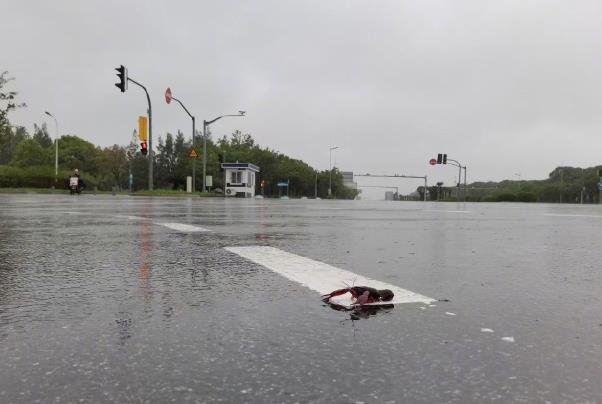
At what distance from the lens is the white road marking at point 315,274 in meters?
2.58

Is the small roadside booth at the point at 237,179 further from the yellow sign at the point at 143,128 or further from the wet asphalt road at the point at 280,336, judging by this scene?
the wet asphalt road at the point at 280,336

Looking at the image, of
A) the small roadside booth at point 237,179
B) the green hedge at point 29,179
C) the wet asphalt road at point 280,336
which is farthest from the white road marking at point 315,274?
the green hedge at point 29,179

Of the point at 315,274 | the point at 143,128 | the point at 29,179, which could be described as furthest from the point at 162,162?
the point at 315,274

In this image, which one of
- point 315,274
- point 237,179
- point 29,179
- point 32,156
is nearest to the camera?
point 315,274

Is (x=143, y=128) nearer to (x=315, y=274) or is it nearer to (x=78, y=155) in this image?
(x=315, y=274)

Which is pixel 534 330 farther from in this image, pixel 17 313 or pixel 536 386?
pixel 17 313

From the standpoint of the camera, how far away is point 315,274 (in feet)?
10.5

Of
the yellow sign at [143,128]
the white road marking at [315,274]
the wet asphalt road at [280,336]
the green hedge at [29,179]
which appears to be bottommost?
the wet asphalt road at [280,336]

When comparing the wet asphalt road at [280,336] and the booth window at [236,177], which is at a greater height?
the booth window at [236,177]

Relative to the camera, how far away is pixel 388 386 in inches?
57.6

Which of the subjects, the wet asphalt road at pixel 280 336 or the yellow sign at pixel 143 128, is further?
the yellow sign at pixel 143 128

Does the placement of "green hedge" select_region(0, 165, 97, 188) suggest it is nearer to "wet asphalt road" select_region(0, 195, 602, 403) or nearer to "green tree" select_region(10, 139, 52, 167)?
"green tree" select_region(10, 139, 52, 167)

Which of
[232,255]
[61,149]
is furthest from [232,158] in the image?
[232,255]

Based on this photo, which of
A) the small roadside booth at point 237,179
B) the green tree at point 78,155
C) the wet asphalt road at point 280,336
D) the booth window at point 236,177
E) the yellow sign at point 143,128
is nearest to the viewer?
the wet asphalt road at point 280,336
